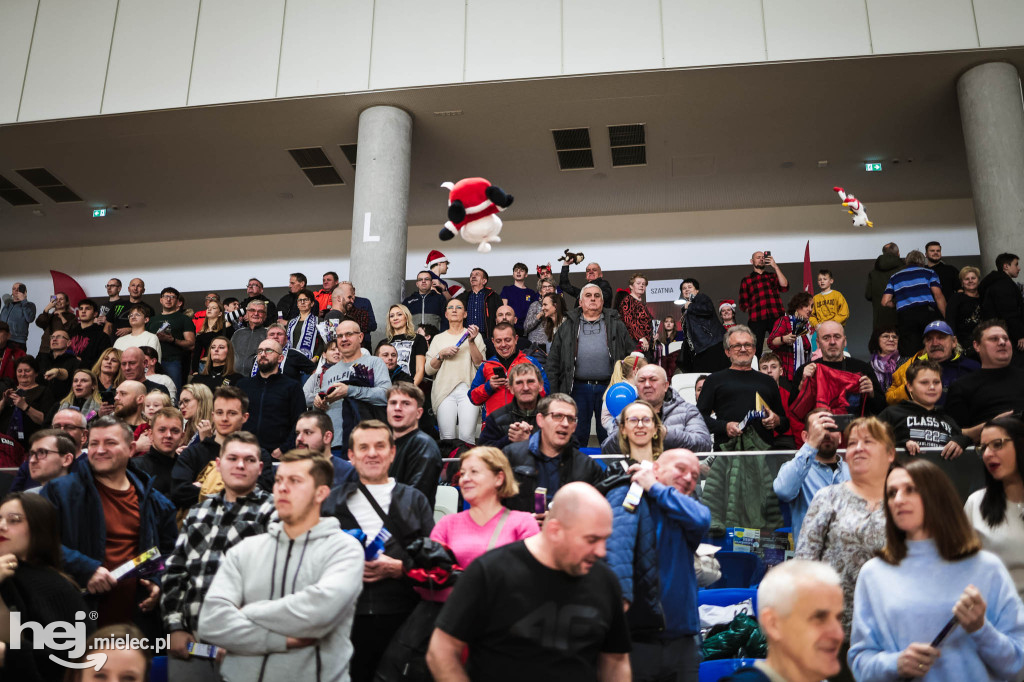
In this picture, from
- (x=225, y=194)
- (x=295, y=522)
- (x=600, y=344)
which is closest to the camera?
(x=295, y=522)

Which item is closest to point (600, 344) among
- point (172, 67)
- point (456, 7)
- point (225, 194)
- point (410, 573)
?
point (410, 573)

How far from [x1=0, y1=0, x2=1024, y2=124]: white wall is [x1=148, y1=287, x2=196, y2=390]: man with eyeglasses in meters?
2.76

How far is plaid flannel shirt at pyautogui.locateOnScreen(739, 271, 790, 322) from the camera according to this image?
31.8 feet

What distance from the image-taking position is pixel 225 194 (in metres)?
13.3

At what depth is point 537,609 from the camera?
96.1 inches

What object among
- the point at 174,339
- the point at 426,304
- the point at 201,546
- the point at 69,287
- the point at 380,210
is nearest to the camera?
the point at 201,546

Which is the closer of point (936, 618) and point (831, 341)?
point (936, 618)

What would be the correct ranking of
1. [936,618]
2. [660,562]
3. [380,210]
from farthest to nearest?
1. [380,210]
2. [660,562]
3. [936,618]

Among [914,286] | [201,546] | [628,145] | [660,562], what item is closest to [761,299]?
[914,286]

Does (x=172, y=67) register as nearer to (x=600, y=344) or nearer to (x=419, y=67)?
(x=419, y=67)

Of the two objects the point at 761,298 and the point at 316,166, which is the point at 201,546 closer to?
the point at 761,298

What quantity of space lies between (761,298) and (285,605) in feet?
26.0

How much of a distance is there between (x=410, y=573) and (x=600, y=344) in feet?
12.5

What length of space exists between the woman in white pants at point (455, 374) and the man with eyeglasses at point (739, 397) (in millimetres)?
1915
